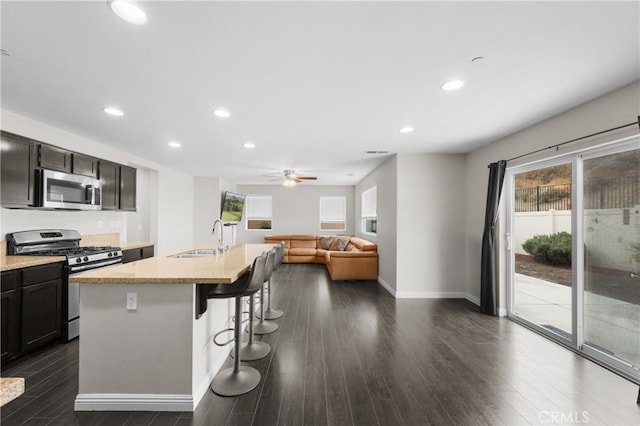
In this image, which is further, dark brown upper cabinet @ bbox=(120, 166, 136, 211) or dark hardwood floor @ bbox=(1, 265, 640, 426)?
dark brown upper cabinet @ bbox=(120, 166, 136, 211)

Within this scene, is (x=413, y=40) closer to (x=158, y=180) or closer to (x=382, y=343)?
(x=382, y=343)

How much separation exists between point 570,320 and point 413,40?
3.53 meters

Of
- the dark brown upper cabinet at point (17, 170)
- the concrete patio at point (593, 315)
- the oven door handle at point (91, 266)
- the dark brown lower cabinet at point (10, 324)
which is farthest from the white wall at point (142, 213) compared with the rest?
the concrete patio at point (593, 315)

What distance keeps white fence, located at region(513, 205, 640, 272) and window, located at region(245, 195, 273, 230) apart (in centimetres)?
767

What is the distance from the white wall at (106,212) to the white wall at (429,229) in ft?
16.1

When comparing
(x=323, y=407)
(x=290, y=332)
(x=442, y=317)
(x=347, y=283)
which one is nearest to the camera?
(x=323, y=407)

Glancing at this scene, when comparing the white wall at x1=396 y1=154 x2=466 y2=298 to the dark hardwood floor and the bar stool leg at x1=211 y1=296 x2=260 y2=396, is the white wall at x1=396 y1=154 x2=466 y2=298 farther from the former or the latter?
the bar stool leg at x1=211 y1=296 x2=260 y2=396

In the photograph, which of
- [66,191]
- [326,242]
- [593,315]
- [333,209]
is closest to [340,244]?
[326,242]

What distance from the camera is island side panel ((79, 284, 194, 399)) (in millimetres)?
2000

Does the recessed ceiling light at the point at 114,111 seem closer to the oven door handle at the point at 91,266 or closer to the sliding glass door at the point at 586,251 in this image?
the oven door handle at the point at 91,266

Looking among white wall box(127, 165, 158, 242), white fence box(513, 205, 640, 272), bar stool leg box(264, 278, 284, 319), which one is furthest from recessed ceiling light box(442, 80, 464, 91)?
white wall box(127, 165, 158, 242)

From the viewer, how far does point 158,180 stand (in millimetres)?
6031

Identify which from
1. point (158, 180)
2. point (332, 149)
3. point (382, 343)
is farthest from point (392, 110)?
point (158, 180)

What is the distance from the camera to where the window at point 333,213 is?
9383 mm
